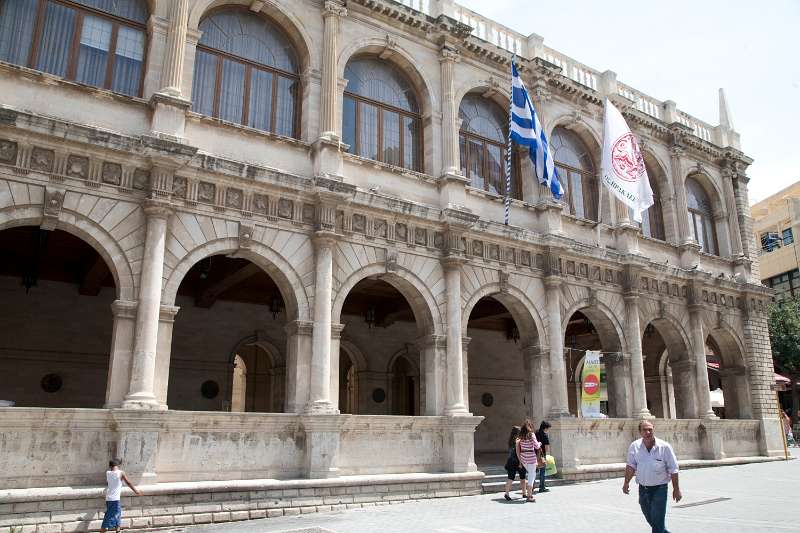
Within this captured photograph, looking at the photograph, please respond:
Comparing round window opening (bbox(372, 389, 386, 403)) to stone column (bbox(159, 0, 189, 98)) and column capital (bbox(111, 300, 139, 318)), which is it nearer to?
column capital (bbox(111, 300, 139, 318))

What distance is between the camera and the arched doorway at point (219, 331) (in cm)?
1670

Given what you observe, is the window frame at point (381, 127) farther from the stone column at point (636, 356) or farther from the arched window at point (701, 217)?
the arched window at point (701, 217)

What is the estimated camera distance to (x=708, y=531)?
8.97 m

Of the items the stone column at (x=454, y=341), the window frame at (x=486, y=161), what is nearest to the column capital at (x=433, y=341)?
the stone column at (x=454, y=341)

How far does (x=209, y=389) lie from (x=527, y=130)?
10.8 metres

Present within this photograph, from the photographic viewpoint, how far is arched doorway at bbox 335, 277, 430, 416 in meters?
19.4

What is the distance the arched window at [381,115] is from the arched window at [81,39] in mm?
4853

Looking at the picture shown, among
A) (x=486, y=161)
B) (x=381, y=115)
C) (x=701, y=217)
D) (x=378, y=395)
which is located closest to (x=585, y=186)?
(x=486, y=161)

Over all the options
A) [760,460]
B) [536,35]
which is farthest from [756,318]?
[536,35]

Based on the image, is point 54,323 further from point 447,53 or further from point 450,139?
point 447,53

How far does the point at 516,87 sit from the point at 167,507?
501 inches

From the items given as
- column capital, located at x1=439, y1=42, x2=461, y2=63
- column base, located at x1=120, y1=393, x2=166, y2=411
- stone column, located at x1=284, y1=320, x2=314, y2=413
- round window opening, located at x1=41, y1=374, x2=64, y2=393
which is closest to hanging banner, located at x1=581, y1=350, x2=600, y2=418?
stone column, located at x1=284, y1=320, x2=314, y2=413

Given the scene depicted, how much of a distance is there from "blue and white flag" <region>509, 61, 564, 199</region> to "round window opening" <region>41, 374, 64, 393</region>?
12.6 meters

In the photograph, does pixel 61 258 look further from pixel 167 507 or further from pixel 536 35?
pixel 536 35
